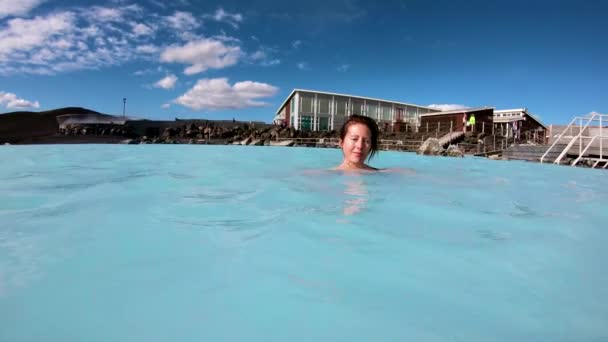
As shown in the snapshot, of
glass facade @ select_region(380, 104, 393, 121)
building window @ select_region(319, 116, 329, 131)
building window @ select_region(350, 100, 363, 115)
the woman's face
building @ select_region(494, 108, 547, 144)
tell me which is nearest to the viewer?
the woman's face

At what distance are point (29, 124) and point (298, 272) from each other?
40815 millimetres

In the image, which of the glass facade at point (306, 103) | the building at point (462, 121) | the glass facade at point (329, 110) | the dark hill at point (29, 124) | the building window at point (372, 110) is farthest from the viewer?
the building window at point (372, 110)

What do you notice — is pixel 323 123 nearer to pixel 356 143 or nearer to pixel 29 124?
pixel 356 143

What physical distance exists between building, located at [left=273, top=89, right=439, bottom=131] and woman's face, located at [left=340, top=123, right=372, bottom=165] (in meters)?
24.7

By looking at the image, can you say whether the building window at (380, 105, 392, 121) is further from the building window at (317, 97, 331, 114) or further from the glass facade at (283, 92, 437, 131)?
the building window at (317, 97, 331, 114)

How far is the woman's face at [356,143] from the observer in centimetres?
446

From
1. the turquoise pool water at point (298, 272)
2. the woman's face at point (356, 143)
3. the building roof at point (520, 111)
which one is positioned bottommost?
the turquoise pool water at point (298, 272)

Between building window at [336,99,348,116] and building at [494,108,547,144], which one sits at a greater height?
building window at [336,99,348,116]

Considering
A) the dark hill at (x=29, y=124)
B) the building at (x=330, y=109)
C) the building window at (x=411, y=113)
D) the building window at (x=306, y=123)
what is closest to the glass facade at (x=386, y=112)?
the building at (x=330, y=109)

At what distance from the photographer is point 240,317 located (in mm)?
1064

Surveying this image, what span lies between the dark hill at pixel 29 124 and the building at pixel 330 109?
22.0 m

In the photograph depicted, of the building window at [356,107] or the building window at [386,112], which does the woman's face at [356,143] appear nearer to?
the building window at [356,107]

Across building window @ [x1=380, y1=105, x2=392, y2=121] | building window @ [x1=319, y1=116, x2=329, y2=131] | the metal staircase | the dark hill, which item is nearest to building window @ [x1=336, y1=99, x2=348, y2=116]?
building window @ [x1=319, y1=116, x2=329, y2=131]

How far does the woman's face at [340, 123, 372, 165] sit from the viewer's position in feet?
14.6
